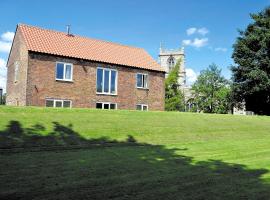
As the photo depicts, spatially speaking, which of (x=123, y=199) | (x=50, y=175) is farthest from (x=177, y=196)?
(x=50, y=175)

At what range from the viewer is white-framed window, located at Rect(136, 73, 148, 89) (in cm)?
3355

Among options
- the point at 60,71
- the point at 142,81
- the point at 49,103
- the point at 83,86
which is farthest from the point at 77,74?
the point at 142,81

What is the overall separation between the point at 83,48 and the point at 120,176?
25739 mm

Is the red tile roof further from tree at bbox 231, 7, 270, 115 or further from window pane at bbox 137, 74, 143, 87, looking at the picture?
tree at bbox 231, 7, 270, 115

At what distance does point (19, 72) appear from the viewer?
94.5ft

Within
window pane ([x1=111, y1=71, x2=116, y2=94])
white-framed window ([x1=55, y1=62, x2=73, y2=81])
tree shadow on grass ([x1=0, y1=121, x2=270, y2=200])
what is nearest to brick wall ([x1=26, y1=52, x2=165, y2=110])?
white-framed window ([x1=55, y1=62, x2=73, y2=81])

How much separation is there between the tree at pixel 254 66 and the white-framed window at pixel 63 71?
2459 cm

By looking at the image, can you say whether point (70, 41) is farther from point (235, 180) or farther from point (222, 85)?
point (222, 85)

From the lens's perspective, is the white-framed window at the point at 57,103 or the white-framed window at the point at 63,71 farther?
the white-framed window at the point at 63,71

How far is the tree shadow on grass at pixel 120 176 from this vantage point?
5879mm

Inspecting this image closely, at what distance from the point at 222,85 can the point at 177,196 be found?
6275 cm

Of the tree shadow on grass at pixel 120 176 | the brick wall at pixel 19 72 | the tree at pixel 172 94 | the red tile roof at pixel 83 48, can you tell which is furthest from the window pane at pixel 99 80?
the tree at pixel 172 94

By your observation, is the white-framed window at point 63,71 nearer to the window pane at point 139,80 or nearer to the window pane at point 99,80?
the window pane at point 99,80

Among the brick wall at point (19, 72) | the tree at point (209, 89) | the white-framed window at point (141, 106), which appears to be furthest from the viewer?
the tree at point (209, 89)
